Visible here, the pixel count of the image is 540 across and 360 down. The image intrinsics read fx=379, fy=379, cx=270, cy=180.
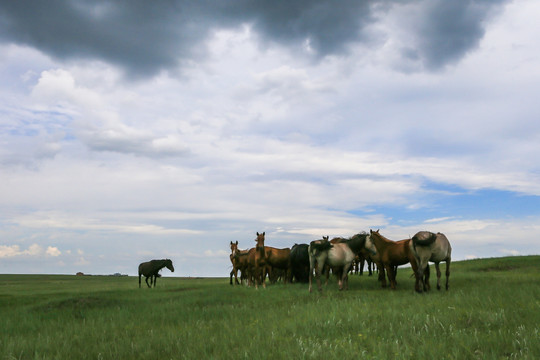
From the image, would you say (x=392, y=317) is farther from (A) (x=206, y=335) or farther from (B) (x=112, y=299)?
(B) (x=112, y=299)

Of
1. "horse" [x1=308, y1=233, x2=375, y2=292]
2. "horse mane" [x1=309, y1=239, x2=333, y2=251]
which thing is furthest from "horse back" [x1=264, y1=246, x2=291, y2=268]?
"horse mane" [x1=309, y1=239, x2=333, y2=251]

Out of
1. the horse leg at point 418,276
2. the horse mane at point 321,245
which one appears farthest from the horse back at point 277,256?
the horse leg at point 418,276

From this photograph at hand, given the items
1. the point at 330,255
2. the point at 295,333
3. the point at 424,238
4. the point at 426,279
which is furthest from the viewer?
the point at 330,255

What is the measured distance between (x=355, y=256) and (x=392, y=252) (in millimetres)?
2158

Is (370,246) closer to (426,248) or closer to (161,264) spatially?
(426,248)

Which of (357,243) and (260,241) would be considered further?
(260,241)

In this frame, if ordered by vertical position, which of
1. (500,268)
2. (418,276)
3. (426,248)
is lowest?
(500,268)

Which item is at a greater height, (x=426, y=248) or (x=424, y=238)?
(x=424, y=238)

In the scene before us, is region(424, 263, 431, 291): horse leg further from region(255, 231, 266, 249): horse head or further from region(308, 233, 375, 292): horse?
region(255, 231, 266, 249): horse head

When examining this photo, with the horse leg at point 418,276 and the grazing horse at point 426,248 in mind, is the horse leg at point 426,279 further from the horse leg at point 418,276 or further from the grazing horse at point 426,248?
the horse leg at point 418,276

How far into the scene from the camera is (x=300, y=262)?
2458 centimetres

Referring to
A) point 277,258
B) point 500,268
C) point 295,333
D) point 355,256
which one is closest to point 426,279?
point 355,256

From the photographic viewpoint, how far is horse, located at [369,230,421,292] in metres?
18.4

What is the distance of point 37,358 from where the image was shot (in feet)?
27.9
